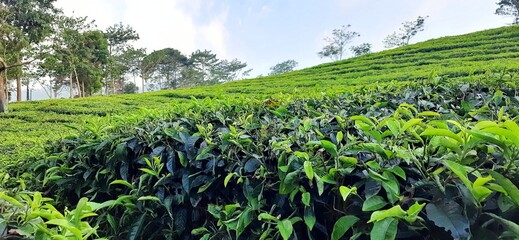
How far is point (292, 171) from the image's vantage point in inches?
33.2

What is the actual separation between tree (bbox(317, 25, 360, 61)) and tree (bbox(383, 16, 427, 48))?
119 inches

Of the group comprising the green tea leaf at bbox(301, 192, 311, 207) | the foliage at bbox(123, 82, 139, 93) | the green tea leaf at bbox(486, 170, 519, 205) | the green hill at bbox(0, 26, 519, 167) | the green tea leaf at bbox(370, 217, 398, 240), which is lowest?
the green tea leaf at bbox(370, 217, 398, 240)

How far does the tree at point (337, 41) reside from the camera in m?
30.8

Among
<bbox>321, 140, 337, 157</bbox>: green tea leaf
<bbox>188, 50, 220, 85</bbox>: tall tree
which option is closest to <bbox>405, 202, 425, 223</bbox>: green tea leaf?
<bbox>321, 140, 337, 157</bbox>: green tea leaf

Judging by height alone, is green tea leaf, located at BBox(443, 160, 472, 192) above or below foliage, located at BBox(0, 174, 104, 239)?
above

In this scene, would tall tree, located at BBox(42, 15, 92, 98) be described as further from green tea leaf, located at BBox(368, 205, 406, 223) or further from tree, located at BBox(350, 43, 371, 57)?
tree, located at BBox(350, 43, 371, 57)

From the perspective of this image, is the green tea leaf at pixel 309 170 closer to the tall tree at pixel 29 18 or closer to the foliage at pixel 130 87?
the tall tree at pixel 29 18

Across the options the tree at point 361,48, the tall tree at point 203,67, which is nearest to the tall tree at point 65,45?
the tall tree at point 203,67

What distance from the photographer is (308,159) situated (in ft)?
2.73

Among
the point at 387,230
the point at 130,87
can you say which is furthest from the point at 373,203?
the point at 130,87

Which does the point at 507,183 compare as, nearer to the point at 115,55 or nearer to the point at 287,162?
the point at 287,162

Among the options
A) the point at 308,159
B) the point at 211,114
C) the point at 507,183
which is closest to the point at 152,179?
the point at 211,114

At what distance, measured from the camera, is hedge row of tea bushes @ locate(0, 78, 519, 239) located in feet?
2.06

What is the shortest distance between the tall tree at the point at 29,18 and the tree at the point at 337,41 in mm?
26842
